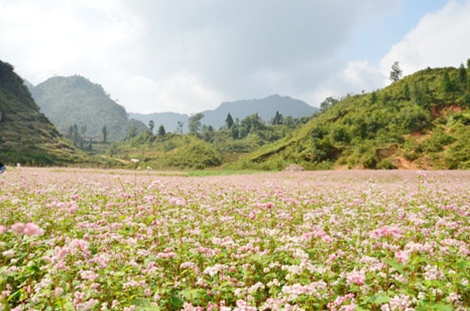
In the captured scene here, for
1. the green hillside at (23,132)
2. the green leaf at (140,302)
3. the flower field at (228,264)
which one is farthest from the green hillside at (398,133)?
the green hillside at (23,132)

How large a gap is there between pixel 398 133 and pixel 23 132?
10505cm

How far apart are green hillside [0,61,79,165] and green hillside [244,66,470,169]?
5732cm

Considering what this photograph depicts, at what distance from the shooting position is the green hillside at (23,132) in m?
74.6

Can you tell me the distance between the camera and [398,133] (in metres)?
60.2

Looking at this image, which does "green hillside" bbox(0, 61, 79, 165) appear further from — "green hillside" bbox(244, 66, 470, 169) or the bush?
the bush

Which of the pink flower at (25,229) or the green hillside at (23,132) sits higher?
the green hillside at (23,132)

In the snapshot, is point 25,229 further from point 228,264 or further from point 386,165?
point 386,165

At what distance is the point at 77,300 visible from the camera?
287 cm

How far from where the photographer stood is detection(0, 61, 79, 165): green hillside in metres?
74.6

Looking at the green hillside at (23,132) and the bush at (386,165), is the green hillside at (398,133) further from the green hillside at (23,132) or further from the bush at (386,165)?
the green hillside at (23,132)

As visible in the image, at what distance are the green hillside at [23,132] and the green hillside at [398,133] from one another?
57.3 m

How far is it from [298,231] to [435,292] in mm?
3017

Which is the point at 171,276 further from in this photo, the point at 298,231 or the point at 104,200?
the point at 104,200

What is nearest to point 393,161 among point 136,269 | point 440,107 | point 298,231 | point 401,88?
point 440,107
